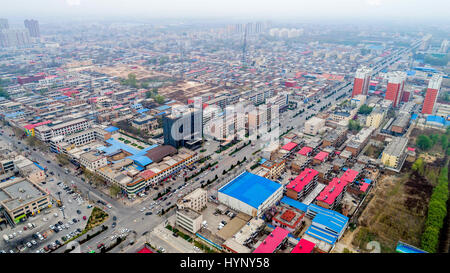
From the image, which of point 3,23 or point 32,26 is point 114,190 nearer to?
point 3,23

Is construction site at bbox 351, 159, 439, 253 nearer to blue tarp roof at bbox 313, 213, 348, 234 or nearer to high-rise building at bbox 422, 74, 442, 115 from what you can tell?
blue tarp roof at bbox 313, 213, 348, 234

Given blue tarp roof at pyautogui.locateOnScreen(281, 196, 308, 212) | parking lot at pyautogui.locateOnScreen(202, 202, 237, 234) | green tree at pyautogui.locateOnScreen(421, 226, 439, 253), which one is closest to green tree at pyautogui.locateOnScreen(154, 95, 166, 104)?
parking lot at pyautogui.locateOnScreen(202, 202, 237, 234)

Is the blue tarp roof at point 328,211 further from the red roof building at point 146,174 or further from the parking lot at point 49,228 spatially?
the parking lot at point 49,228

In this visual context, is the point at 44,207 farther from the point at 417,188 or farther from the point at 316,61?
the point at 316,61

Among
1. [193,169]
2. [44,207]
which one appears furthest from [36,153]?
[193,169]

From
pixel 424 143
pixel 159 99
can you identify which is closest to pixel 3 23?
pixel 159 99
